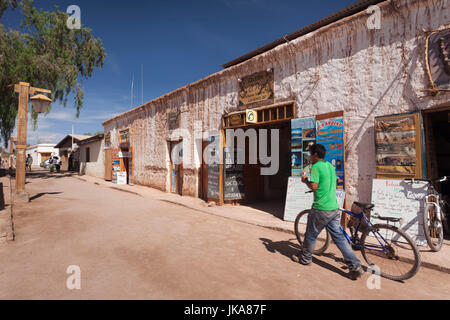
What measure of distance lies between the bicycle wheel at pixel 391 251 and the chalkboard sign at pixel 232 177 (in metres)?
5.41

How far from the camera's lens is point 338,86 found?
578 cm

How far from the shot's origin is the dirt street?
2.78 metres

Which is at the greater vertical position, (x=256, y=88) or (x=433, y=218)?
(x=256, y=88)

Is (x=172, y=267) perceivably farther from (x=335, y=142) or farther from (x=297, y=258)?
(x=335, y=142)

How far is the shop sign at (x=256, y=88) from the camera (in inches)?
291

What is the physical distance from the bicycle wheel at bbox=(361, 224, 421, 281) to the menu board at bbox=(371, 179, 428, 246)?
1.15 meters

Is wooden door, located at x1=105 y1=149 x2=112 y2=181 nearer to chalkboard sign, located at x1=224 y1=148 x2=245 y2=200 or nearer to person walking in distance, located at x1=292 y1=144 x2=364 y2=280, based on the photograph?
chalkboard sign, located at x1=224 y1=148 x2=245 y2=200

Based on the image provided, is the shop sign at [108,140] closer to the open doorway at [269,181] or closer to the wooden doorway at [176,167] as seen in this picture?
the wooden doorway at [176,167]

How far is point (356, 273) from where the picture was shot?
124 inches

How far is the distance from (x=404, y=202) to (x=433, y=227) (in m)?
0.58

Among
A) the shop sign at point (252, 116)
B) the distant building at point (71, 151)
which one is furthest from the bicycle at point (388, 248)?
the distant building at point (71, 151)

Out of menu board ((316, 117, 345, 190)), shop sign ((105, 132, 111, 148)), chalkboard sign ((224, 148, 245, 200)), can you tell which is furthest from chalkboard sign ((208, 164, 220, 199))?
shop sign ((105, 132, 111, 148))

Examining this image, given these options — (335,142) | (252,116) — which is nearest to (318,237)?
(335,142)
